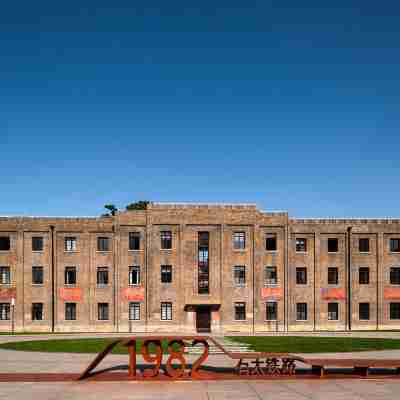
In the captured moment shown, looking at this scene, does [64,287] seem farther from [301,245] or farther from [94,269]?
[301,245]

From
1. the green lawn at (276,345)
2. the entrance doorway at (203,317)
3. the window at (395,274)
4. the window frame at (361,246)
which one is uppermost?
the window frame at (361,246)

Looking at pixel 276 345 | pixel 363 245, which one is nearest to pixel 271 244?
pixel 363 245

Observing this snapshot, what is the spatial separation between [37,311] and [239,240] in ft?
62.9

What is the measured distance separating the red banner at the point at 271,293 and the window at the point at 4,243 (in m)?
23.2

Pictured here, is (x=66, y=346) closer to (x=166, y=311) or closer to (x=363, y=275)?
(x=166, y=311)

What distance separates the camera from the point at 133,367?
72.0 ft

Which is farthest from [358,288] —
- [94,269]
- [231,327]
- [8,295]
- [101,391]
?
[101,391]

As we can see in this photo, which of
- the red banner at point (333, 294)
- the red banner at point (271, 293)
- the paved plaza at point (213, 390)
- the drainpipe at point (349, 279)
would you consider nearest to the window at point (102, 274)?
the red banner at point (271, 293)

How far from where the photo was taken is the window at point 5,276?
5194 cm

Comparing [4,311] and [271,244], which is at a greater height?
[271,244]

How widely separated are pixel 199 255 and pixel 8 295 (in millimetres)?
17401

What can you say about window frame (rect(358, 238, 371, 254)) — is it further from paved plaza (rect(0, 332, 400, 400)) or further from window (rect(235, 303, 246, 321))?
paved plaza (rect(0, 332, 400, 400))

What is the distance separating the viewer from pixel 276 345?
36.0 m

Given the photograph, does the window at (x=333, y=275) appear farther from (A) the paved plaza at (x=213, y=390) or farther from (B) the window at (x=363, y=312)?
(A) the paved plaza at (x=213, y=390)
